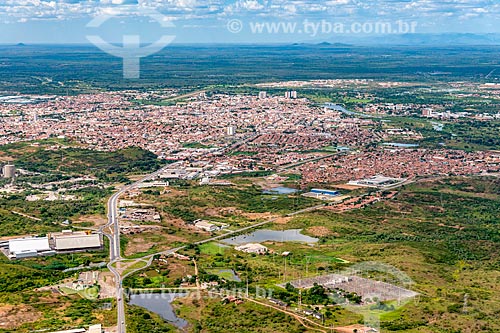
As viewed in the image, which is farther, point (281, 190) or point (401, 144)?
point (401, 144)

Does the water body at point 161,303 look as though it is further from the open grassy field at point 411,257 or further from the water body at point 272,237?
the water body at point 272,237

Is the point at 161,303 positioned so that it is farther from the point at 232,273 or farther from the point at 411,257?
the point at 411,257

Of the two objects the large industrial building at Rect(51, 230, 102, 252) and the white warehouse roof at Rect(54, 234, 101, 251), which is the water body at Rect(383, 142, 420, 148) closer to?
the large industrial building at Rect(51, 230, 102, 252)

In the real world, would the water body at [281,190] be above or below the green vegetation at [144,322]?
below

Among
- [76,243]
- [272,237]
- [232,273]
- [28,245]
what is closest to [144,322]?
[232,273]

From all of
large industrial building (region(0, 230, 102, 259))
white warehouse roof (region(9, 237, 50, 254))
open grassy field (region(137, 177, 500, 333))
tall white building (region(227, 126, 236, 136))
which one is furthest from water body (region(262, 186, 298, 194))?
tall white building (region(227, 126, 236, 136))

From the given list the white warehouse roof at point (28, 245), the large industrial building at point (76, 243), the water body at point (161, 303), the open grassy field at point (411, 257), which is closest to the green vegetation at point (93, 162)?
the large industrial building at point (76, 243)
